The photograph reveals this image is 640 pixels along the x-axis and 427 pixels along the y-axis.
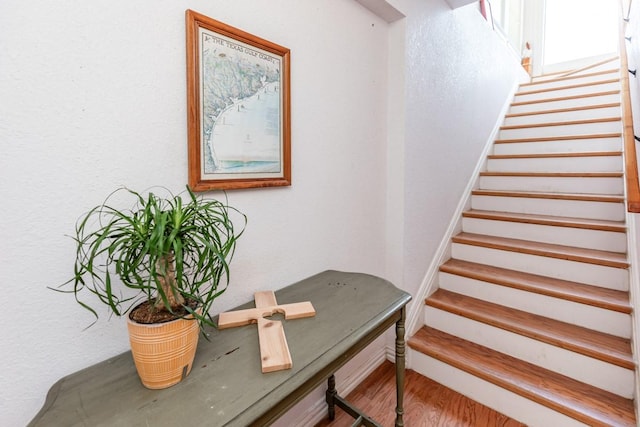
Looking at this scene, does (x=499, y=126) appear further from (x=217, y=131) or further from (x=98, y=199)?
(x=98, y=199)

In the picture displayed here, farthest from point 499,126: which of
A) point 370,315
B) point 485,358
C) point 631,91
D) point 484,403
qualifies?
point 370,315

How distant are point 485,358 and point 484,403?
0.73 ft

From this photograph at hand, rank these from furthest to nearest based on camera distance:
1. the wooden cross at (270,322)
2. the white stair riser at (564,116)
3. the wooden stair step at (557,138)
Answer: the white stair riser at (564,116) < the wooden stair step at (557,138) < the wooden cross at (270,322)

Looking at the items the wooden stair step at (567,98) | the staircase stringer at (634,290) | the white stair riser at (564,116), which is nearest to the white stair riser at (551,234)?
the staircase stringer at (634,290)

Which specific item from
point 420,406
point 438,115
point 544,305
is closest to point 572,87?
point 438,115

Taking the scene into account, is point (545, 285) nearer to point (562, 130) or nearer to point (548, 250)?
point (548, 250)

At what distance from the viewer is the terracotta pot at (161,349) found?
65cm

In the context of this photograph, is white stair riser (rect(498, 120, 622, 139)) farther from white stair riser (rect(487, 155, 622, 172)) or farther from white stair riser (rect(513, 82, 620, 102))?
white stair riser (rect(513, 82, 620, 102))

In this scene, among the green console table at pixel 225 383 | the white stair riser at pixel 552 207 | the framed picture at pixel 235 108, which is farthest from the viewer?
the white stair riser at pixel 552 207

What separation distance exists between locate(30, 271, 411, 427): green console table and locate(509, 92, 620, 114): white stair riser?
347 centimetres

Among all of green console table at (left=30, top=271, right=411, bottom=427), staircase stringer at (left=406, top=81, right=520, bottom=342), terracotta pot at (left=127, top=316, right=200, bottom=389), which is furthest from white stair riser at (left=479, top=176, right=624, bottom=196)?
terracotta pot at (left=127, top=316, right=200, bottom=389)

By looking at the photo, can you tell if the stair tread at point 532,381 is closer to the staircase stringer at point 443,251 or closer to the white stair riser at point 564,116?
the staircase stringer at point 443,251

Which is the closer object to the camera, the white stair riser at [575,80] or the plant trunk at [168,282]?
the plant trunk at [168,282]

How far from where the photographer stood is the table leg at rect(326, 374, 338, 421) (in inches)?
57.6
